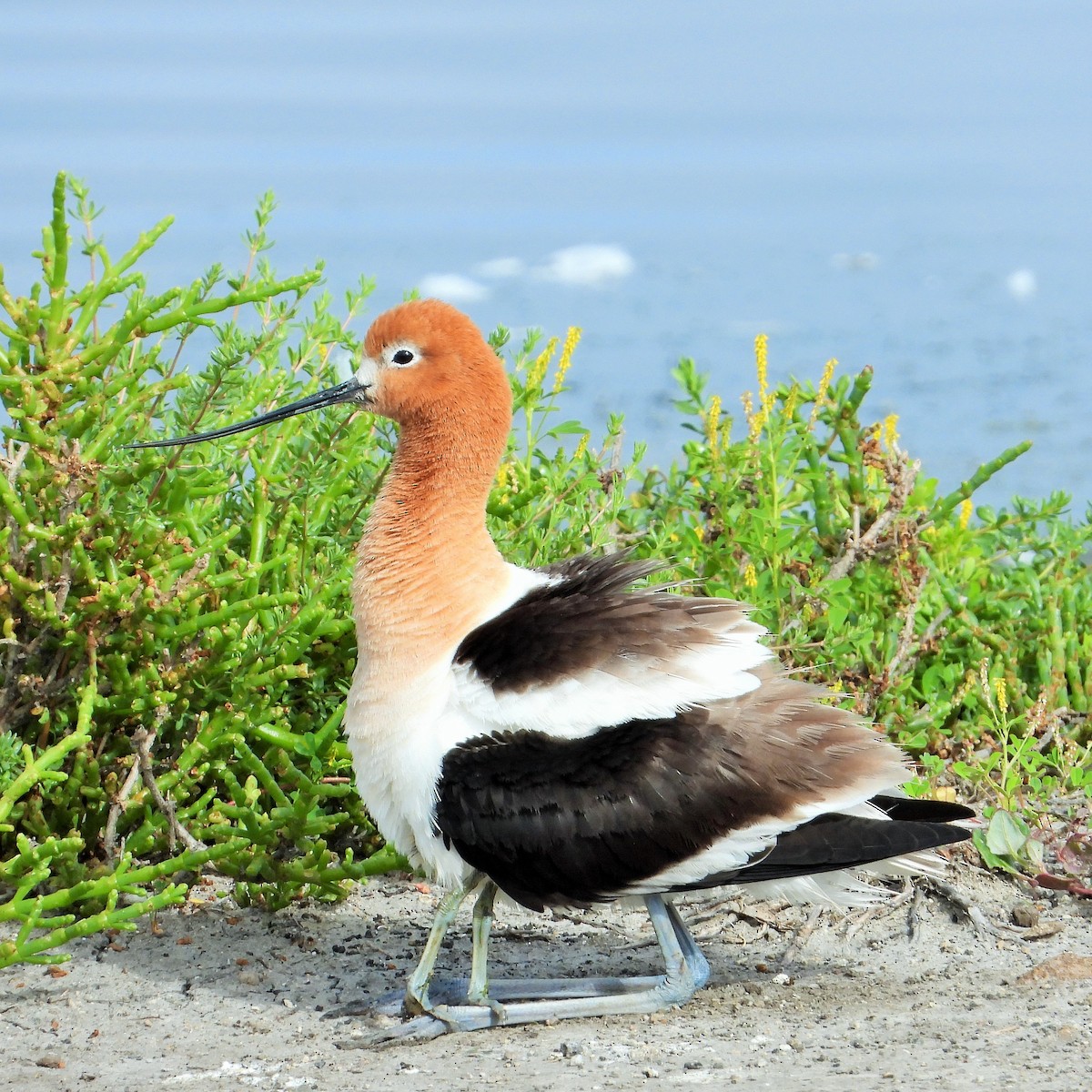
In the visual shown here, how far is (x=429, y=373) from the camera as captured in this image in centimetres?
454

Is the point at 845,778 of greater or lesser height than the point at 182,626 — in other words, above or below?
below

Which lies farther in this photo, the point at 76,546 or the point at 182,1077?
the point at 76,546

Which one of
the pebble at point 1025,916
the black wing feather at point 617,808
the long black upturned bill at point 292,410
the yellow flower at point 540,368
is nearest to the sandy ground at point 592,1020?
the pebble at point 1025,916

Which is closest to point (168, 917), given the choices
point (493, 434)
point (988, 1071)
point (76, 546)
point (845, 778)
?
point (76, 546)

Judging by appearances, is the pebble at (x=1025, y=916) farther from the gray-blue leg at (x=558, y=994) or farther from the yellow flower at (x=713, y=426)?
the yellow flower at (x=713, y=426)

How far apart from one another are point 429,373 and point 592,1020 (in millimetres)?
1873

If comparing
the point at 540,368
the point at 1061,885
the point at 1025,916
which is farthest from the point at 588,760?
the point at 540,368

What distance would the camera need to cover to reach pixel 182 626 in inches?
177

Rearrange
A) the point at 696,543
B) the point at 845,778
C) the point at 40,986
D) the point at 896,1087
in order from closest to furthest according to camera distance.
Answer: the point at 896,1087 → the point at 845,778 → the point at 40,986 → the point at 696,543

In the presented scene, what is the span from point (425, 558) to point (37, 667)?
1319mm

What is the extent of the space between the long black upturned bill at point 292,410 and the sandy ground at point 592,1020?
148 centimetres

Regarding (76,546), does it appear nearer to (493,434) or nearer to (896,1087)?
(493,434)

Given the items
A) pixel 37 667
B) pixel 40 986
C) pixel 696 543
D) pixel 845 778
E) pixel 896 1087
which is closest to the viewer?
pixel 896 1087

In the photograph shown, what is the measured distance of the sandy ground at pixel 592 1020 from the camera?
12.5 ft
